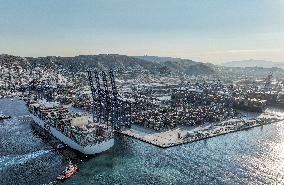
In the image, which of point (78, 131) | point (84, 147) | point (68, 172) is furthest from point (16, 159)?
point (78, 131)

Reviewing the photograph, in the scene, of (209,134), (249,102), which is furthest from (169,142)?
(249,102)

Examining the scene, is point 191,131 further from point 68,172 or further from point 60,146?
point 68,172

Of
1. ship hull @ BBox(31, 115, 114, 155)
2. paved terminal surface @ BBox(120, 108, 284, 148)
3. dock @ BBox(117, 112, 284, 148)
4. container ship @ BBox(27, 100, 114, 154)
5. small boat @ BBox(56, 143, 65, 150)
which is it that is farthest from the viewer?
paved terminal surface @ BBox(120, 108, 284, 148)

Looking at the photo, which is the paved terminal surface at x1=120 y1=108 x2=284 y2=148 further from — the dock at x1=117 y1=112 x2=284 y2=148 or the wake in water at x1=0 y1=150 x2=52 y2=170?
the wake in water at x1=0 y1=150 x2=52 y2=170

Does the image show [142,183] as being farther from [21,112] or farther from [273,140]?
[21,112]

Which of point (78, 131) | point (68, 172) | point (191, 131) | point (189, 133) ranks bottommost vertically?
point (191, 131)

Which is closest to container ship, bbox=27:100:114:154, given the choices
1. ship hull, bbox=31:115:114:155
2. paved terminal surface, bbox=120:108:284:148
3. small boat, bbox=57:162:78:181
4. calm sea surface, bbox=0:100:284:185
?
ship hull, bbox=31:115:114:155
